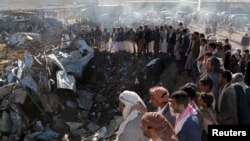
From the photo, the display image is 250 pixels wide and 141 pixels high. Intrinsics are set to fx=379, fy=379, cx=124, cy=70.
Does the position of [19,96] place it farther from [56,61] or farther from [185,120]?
[185,120]

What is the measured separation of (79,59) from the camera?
15766 mm

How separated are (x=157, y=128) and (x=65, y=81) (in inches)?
415

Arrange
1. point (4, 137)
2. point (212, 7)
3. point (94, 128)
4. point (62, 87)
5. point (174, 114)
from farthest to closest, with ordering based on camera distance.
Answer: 1. point (212, 7)
2. point (62, 87)
3. point (94, 128)
4. point (4, 137)
5. point (174, 114)

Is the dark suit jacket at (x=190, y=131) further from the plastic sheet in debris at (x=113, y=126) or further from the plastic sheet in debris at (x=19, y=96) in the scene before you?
the plastic sheet in debris at (x=19, y=96)

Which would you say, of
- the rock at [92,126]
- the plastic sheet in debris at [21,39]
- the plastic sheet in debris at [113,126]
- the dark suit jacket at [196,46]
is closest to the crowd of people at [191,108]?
the dark suit jacket at [196,46]

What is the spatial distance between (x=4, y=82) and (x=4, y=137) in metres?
2.80

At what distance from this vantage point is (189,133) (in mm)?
4234

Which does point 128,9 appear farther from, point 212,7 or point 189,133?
point 189,133

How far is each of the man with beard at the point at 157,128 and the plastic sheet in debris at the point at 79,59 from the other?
37.3 feet

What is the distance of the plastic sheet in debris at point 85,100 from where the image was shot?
13.4 meters

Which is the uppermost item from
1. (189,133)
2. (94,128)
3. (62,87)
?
(189,133)

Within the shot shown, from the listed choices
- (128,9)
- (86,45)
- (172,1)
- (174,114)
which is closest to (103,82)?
(86,45)

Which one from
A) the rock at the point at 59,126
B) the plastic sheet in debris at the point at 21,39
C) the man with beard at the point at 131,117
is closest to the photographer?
the man with beard at the point at 131,117

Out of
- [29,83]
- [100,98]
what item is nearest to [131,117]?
[29,83]
